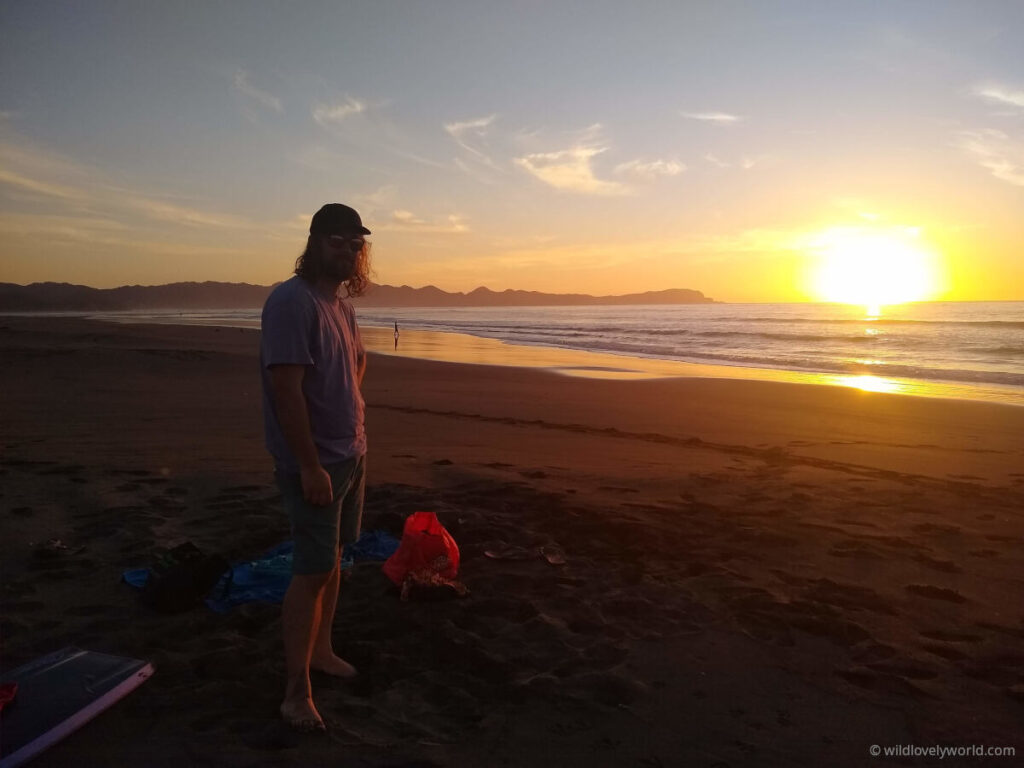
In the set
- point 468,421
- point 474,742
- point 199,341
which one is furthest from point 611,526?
point 199,341

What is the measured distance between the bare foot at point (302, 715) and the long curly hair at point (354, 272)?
1722 millimetres

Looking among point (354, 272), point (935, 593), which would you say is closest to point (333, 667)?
point (354, 272)

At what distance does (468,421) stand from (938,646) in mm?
7160

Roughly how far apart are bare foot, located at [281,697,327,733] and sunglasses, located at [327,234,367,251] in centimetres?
186

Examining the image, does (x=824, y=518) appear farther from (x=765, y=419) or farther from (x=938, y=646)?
(x=765, y=419)

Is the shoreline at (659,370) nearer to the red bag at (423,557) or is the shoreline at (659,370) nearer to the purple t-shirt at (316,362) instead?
the red bag at (423,557)

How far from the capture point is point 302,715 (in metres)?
2.60

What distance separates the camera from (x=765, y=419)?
34.1ft

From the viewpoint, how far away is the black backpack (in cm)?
354

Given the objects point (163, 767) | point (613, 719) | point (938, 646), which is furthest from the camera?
point (938, 646)

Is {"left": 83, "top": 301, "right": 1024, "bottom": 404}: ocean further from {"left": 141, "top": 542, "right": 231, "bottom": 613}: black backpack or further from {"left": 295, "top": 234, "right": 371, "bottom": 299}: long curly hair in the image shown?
{"left": 141, "top": 542, "right": 231, "bottom": 613}: black backpack

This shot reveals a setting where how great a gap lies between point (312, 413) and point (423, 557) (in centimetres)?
166

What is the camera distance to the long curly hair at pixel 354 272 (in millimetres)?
2637

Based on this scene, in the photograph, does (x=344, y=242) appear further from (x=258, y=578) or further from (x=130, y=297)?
(x=130, y=297)
